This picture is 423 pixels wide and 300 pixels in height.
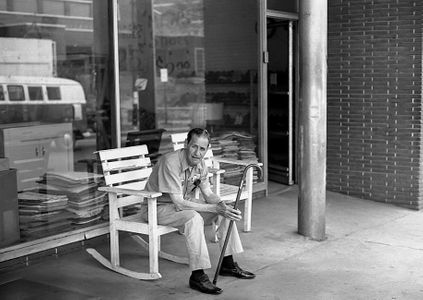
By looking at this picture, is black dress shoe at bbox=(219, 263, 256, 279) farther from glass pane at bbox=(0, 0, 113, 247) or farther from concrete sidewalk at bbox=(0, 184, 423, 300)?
glass pane at bbox=(0, 0, 113, 247)

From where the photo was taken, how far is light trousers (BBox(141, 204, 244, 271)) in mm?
5074

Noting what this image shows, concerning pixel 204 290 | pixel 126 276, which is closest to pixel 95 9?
pixel 126 276

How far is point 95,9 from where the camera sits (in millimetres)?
7070

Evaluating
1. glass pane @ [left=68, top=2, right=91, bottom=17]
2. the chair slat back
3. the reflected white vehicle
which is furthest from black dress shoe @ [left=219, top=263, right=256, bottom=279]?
glass pane @ [left=68, top=2, right=91, bottom=17]

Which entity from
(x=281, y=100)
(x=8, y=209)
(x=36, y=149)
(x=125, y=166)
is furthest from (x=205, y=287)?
(x=281, y=100)

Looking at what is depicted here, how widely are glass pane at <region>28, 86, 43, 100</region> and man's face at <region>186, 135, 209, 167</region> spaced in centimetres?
291

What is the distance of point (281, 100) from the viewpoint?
380 inches

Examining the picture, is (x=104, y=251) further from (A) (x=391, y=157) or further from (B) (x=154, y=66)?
(A) (x=391, y=157)

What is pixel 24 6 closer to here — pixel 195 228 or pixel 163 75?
pixel 163 75

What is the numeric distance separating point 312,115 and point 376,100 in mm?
2241

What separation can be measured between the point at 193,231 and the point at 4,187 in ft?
6.09

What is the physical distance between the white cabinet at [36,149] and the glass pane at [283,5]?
311cm

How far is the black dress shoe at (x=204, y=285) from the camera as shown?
5.07 metres

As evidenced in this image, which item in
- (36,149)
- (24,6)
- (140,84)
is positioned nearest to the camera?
(36,149)
